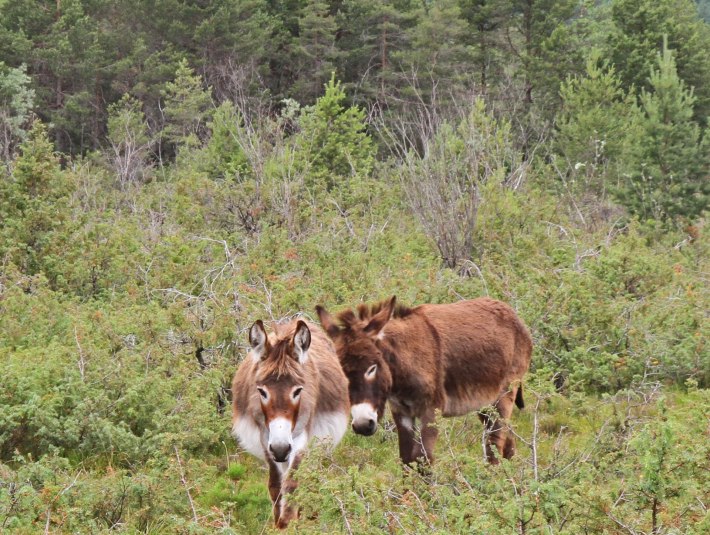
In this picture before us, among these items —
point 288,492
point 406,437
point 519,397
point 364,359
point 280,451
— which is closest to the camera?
point 280,451

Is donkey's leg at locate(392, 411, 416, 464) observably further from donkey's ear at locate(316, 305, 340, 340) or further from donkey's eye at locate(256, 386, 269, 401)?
donkey's eye at locate(256, 386, 269, 401)

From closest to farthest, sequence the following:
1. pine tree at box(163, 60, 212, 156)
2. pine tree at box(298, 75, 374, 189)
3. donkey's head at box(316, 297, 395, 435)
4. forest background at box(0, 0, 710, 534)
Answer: forest background at box(0, 0, 710, 534), donkey's head at box(316, 297, 395, 435), pine tree at box(298, 75, 374, 189), pine tree at box(163, 60, 212, 156)

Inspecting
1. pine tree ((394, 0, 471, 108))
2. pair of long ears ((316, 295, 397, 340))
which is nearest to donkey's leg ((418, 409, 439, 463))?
pair of long ears ((316, 295, 397, 340))

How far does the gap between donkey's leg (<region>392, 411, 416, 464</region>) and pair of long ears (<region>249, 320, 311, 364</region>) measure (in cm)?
107

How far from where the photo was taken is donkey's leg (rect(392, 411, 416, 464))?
232 inches

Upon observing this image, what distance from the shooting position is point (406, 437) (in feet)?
19.4

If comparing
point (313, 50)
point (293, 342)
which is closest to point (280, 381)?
point (293, 342)

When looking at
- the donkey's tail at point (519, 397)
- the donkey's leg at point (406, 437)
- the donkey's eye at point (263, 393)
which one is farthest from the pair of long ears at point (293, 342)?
the donkey's tail at point (519, 397)

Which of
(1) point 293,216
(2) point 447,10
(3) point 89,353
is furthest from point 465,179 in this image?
(2) point 447,10

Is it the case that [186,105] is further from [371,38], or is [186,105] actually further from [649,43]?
[649,43]

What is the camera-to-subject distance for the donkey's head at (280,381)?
4770 millimetres

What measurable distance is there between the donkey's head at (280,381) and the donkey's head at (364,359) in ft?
1.24

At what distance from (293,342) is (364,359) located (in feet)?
1.90

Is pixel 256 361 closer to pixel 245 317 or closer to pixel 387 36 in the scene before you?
pixel 245 317
